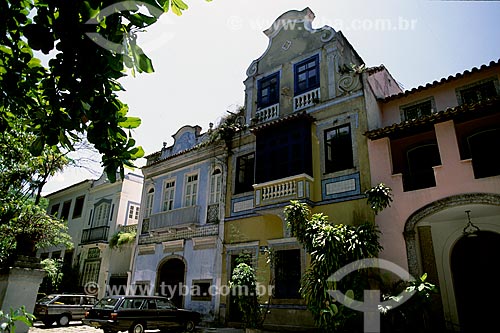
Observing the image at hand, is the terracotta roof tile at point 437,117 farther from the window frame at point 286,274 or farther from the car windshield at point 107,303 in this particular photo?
the car windshield at point 107,303

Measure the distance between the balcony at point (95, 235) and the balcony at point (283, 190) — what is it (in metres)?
12.7

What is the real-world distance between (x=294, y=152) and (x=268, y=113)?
9.21ft

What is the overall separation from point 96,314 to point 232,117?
1013 centimetres

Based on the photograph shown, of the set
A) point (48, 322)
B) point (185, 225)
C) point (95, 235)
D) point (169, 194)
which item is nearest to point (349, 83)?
point (185, 225)

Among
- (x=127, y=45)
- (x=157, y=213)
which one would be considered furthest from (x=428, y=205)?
(x=157, y=213)

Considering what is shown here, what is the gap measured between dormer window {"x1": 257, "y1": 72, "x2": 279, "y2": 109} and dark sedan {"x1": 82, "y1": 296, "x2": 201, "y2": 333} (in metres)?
9.17

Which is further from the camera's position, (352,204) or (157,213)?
(157,213)

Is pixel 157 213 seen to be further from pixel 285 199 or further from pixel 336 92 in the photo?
pixel 336 92

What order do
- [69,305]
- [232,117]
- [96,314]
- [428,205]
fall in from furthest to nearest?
[232,117] < [69,305] < [96,314] < [428,205]

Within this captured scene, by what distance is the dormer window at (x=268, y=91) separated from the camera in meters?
16.0

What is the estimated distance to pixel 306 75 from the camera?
600 inches

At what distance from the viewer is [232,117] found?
1759 centimetres

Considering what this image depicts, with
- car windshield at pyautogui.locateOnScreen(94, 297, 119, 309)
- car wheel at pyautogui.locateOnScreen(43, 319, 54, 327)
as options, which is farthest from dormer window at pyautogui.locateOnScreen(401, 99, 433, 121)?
car wheel at pyautogui.locateOnScreen(43, 319, 54, 327)

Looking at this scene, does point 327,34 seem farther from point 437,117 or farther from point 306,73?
point 437,117
